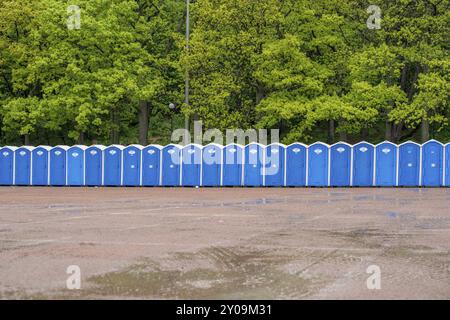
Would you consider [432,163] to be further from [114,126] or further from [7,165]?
[7,165]

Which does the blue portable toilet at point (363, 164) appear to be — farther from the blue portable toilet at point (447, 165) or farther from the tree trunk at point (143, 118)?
the tree trunk at point (143, 118)

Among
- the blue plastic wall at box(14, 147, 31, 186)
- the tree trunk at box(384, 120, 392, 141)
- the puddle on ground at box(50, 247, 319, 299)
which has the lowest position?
the puddle on ground at box(50, 247, 319, 299)

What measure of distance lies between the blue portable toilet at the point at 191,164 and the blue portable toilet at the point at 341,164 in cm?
530

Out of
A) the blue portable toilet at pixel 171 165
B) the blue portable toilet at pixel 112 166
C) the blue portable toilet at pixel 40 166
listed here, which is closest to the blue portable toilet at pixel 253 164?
the blue portable toilet at pixel 171 165

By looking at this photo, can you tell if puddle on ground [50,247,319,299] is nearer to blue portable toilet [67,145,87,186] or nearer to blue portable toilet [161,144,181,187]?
blue portable toilet [161,144,181,187]

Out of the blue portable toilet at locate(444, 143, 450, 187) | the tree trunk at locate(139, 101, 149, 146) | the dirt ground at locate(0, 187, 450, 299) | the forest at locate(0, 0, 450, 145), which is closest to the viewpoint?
the dirt ground at locate(0, 187, 450, 299)

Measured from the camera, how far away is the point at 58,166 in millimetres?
29969

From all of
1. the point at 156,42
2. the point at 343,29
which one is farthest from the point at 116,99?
the point at 343,29

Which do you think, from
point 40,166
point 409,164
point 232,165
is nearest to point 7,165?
point 40,166

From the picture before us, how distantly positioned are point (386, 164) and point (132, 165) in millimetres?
10276

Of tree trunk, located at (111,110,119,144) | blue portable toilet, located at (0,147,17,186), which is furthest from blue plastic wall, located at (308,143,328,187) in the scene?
tree trunk, located at (111,110,119,144)

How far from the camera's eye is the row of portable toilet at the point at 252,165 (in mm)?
27281

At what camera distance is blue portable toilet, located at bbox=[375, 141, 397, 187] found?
2739cm

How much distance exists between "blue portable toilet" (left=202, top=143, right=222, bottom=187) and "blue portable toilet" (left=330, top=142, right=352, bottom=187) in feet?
14.7
